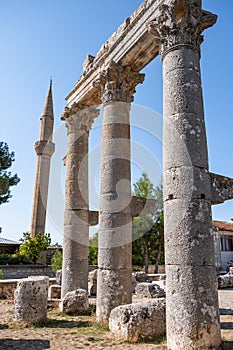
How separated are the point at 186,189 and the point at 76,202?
19.1 feet

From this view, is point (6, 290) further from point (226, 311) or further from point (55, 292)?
point (226, 311)

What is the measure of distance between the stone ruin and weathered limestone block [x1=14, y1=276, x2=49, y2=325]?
1.46 m

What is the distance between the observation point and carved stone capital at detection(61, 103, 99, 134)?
11875 mm

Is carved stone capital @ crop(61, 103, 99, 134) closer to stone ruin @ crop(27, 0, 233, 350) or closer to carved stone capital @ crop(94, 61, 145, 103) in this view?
stone ruin @ crop(27, 0, 233, 350)

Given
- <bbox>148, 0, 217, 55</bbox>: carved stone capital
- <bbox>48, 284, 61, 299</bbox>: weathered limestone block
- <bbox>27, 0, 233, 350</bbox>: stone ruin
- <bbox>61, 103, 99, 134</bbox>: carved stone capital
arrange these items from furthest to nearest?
<bbox>48, 284, 61, 299</bbox>: weathered limestone block → <bbox>61, 103, 99, 134</bbox>: carved stone capital → <bbox>148, 0, 217, 55</bbox>: carved stone capital → <bbox>27, 0, 233, 350</bbox>: stone ruin

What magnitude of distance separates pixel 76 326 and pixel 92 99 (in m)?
7.47

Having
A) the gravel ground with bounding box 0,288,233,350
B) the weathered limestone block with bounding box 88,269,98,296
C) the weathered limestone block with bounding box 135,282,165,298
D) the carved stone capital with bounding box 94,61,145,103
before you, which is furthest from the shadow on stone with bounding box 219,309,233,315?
the carved stone capital with bounding box 94,61,145,103

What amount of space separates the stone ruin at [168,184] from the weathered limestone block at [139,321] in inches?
11.9

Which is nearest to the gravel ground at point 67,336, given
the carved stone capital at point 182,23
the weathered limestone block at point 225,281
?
the carved stone capital at point 182,23

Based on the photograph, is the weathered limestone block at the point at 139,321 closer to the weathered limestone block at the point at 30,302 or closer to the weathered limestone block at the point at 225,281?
the weathered limestone block at the point at 30,302

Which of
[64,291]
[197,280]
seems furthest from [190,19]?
[64,291]

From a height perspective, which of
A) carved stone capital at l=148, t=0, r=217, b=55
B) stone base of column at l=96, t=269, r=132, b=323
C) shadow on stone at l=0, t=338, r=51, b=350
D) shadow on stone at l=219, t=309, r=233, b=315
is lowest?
shadow on stone at l=0, t=338, r=51, b=350

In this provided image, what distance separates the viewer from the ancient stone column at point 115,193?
318 inches

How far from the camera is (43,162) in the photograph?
116ft
